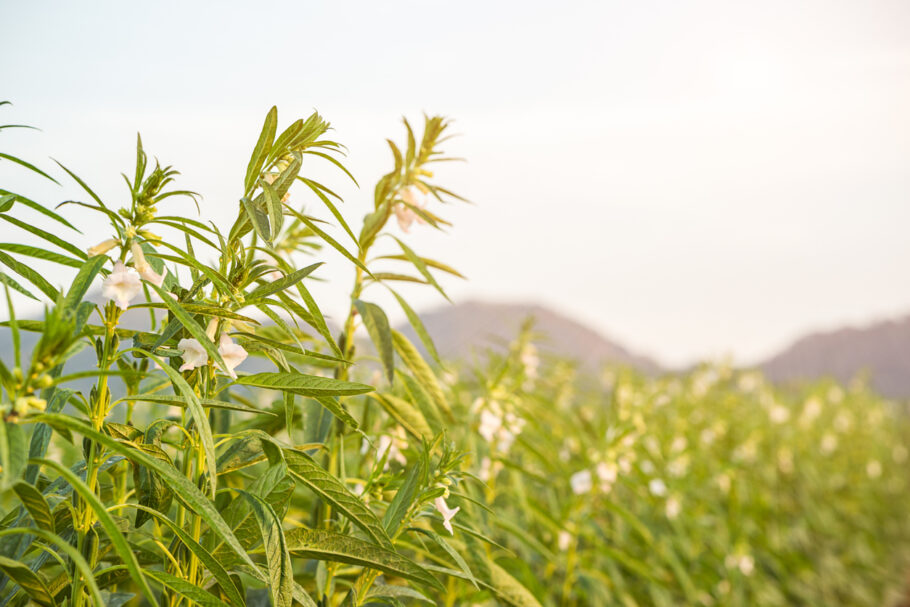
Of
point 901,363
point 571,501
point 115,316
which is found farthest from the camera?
point 901,363

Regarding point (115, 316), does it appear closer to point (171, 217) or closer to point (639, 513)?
point (171, 217)

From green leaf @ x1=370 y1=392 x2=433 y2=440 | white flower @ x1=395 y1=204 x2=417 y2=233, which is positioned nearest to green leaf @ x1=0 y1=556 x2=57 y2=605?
green leaf @ x1=370 y1=392 x2=433 y2=440

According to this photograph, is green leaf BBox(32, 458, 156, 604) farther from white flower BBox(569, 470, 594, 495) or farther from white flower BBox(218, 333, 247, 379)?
white flower BBox(569, 470, 594, 495)

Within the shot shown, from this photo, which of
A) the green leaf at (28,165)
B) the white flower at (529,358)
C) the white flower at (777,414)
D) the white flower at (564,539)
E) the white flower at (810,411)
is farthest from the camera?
the white flower at (810,411)

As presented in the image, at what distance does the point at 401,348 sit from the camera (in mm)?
1167

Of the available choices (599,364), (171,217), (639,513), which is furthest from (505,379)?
(599,364)

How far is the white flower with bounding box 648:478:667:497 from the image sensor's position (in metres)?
2.92

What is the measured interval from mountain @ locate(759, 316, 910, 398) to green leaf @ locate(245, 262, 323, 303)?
1670 cm

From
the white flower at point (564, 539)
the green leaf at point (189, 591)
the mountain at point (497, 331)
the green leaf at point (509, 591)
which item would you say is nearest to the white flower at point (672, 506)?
the mountain at point (497, 331)

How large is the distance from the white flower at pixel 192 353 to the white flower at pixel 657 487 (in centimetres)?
248

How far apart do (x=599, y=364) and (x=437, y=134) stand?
4.66 metres

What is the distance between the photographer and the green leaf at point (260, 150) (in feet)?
2.61

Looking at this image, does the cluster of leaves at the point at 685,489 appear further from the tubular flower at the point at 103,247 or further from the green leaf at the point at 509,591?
the tubular flower at the point at 103,247

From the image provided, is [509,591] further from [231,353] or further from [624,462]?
[624,462]
